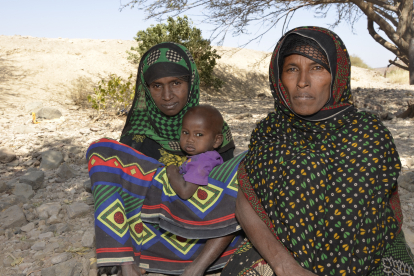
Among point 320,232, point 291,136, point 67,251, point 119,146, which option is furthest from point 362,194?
point 67,251

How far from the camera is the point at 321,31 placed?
1769 mm

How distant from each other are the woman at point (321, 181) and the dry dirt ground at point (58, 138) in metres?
1.39

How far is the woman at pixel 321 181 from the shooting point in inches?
61.1

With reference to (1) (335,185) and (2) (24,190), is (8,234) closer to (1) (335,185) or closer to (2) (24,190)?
(2) (24,190)

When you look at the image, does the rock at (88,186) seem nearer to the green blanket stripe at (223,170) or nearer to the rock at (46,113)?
the green blanket stripe at (223,170)

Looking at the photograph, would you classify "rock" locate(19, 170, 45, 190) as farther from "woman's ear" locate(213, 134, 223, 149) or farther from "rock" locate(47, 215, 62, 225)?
"woman's ear" locate(213, 134, 223, 149)

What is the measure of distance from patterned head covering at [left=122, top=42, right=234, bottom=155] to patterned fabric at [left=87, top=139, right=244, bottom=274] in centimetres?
47

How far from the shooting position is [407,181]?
3764 mm

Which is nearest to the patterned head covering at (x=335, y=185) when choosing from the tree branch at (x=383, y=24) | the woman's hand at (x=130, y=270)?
the woman's hand at (x=130, y=270)

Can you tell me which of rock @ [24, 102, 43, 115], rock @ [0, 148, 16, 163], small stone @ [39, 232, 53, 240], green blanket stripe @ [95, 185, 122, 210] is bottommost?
small stone @ [39, 232, 53, 240]

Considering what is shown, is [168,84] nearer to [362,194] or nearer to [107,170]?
[107,170]

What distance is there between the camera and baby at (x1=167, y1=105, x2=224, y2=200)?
6.76ft

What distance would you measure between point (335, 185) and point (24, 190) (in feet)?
10.9

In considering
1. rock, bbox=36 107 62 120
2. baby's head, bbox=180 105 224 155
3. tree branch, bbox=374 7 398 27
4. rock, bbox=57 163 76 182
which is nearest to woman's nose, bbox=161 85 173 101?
baby's head, bbox=180 105 224 155
